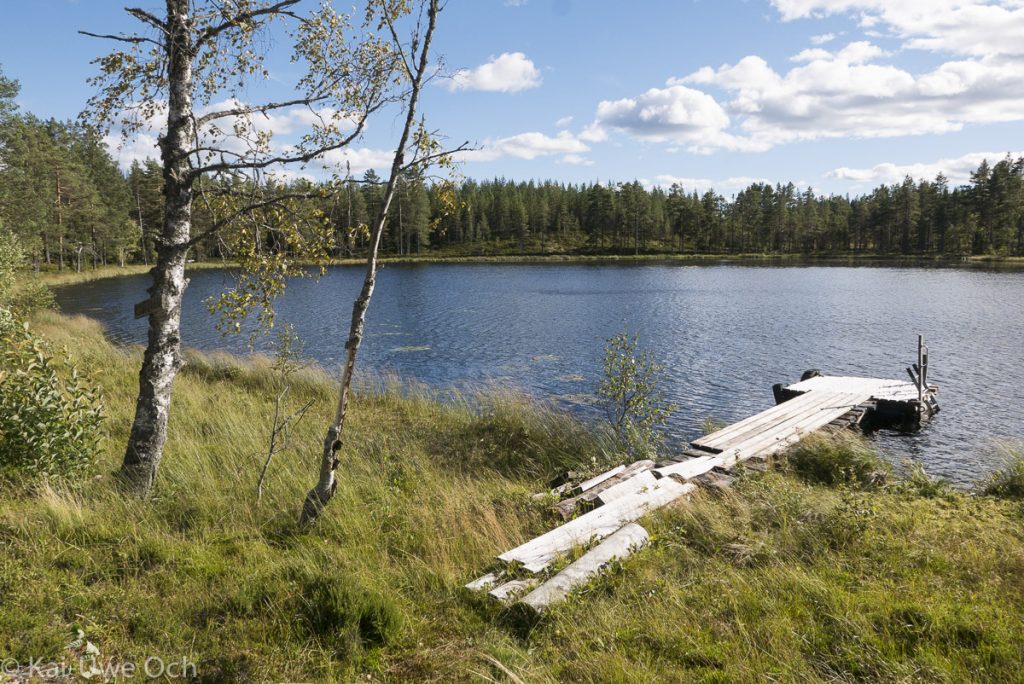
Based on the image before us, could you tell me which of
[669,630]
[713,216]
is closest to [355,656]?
[669,630]

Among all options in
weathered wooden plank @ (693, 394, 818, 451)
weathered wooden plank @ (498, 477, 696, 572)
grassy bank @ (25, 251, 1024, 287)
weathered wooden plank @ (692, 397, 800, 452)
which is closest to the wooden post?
weathered wooden plank @ (693, 394, 818, 451)

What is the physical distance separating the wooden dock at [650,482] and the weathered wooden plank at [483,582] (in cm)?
1

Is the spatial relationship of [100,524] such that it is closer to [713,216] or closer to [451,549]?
[451,549]

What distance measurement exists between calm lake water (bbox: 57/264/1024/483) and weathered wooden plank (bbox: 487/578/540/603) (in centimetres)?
417

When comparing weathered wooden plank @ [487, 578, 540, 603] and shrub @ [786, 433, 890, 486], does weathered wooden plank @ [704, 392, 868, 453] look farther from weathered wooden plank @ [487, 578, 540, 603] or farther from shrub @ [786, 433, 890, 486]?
weathered wooden plank @ [487, 578, 540, 603]

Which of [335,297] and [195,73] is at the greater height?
[195,73]

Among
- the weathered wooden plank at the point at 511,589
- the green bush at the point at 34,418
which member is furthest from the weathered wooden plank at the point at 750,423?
the green bush at the point at 34,418

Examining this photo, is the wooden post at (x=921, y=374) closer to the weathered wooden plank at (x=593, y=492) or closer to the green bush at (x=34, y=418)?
the weathered wooden plank at (x=593, y=492)

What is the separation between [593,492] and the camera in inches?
349

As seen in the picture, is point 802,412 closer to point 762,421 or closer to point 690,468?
point 762,421

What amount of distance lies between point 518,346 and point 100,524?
2560 cm

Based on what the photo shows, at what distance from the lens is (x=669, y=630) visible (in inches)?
196

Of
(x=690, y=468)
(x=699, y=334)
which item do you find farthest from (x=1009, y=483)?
(x=699, y=334)

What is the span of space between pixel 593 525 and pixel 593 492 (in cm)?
146
